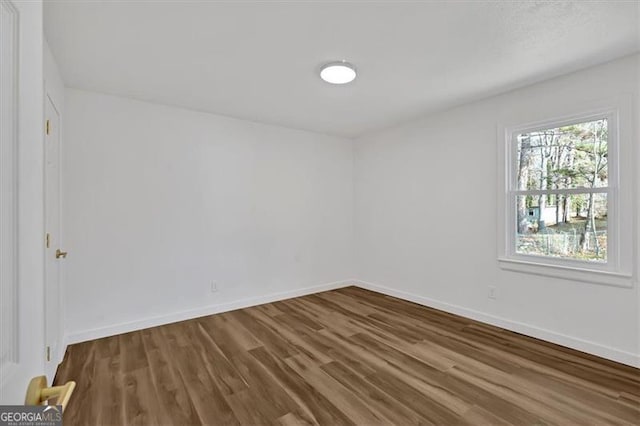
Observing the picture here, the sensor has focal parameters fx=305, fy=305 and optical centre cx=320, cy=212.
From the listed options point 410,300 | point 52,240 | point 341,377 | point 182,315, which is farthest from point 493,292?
point 52,240

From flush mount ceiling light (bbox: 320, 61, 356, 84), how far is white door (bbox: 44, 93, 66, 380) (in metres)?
2.09

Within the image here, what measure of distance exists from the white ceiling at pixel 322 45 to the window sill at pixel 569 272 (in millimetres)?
1796

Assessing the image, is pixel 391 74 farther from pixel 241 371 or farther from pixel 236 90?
pixel 241 371

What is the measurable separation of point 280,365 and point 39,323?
2112 millimetres

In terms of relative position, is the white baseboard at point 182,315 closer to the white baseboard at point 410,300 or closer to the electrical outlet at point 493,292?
the white baseboard at point 410,300

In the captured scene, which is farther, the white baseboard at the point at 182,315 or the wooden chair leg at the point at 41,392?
the white baseboard at the point at 182,315

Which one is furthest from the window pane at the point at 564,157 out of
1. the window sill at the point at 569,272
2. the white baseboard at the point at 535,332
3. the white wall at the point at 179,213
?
the white wall at the point at 179,213

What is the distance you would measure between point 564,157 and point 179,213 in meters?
4.13

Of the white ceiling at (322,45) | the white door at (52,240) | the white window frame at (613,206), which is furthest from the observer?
the white window frame at (613,206)

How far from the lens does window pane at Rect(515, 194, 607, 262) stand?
108 inches

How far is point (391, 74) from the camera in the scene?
9.16 ft

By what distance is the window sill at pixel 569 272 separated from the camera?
2.55m

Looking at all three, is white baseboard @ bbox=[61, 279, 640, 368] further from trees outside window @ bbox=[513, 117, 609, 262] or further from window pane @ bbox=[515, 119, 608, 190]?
window pane @ bbox=[515, 119, 608, 190]

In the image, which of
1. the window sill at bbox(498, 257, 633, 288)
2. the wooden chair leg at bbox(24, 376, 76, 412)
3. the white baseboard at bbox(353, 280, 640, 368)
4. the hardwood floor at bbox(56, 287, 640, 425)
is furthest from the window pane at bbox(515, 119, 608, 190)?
the wooden chair leg at bbox(24, 376, 76, 412)
